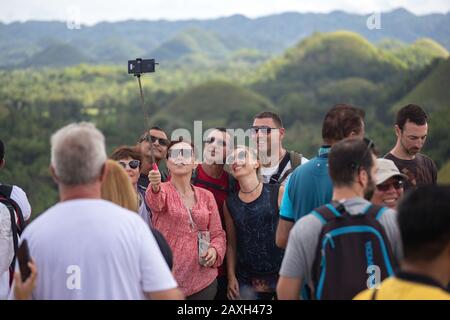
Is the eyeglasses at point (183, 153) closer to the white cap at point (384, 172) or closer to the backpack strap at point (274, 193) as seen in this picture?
the backpack strap at point (274, 193)

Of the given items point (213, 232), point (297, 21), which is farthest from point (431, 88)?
point (297, 21)

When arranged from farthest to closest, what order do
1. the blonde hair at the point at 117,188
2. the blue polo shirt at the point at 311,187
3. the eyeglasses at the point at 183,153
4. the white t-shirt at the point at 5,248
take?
the eyeglasses at the point at 183,153 < the white t-shirt at the point at 5,248 < the blue polo shirt at the point at 311,187 < the blonde hair at the point at 117,188

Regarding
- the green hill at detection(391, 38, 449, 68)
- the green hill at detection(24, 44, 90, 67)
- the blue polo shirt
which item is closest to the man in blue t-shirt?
the blue polo shirt

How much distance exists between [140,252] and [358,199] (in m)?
1.04

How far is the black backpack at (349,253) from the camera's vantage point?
328 centimetres

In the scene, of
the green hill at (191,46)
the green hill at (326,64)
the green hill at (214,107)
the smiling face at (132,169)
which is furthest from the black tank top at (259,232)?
the green hill at (191,46)

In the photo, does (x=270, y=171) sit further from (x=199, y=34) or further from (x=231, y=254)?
(x=199, y=34)

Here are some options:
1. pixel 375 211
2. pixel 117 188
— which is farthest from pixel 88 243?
pixel 375 211

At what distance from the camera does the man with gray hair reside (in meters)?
2.95

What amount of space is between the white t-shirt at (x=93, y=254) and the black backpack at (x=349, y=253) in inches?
28.4

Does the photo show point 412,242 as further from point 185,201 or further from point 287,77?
point 287,77

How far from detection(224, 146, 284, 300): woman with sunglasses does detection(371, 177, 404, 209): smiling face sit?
1128mm

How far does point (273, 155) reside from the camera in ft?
19.5
